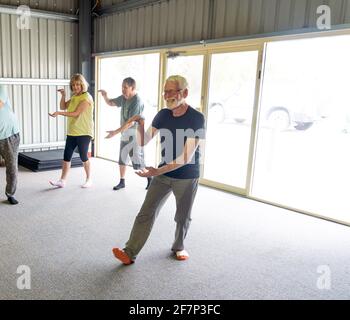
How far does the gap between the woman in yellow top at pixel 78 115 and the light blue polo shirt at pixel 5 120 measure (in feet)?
2.12

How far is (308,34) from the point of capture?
386 cm

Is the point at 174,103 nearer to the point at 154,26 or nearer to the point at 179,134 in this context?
the point at 179,134

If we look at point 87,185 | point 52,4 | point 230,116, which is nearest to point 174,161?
point 87,185

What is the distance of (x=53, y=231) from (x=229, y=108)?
3006mm

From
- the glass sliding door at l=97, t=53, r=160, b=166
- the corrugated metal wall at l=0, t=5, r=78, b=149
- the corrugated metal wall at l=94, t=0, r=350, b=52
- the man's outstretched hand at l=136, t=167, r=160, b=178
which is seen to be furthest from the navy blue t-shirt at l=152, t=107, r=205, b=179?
the corrugated metal wall at l=0, t=5, r=78, b=149

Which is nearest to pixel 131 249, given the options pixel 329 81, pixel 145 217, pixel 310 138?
pixel 145 217

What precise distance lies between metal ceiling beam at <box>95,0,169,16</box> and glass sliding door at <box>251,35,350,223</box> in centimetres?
238

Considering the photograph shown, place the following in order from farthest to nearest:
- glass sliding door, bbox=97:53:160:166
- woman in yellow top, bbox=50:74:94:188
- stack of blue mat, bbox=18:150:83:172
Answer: glass sliding door, bbox=97:53:160:166
stack of blue mat, bbox=18:150:83:172
woman in yellow top, bbox=50:74:94:188

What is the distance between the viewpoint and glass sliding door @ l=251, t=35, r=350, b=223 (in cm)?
441

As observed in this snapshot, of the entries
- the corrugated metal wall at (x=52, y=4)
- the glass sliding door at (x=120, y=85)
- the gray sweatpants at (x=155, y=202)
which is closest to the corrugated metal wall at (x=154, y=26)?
the glass sliding door at (x=120, y=85)

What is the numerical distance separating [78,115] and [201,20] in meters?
2.21

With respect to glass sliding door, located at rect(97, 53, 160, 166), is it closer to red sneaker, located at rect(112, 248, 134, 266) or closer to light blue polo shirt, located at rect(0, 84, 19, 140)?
light blue polo shirt, located at rect(0, 84, 19, 140)

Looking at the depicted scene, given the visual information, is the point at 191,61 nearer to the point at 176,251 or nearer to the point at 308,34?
the point at 308,34

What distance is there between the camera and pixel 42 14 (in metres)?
6.33
